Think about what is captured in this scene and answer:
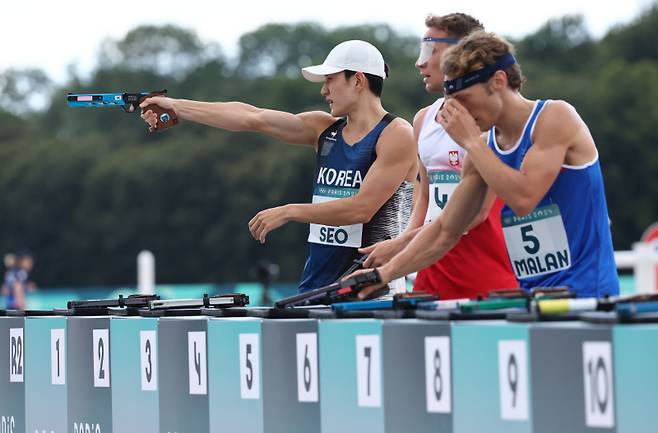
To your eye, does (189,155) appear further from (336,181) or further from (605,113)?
(336,181)

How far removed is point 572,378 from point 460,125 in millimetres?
1608

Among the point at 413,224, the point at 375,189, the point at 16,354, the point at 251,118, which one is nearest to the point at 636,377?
the point at 413,224

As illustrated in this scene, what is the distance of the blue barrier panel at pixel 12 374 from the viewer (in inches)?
305

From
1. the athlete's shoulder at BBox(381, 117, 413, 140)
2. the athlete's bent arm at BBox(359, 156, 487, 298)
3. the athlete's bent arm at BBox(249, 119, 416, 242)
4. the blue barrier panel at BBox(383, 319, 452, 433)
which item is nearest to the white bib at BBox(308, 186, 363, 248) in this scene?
the athlete's bent arm at BBox(249, 119, 416, 242)

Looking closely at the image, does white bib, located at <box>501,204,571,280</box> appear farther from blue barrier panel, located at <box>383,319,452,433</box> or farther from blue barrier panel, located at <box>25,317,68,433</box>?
blue barrier panel, located at <box>25,317,68,433</box>

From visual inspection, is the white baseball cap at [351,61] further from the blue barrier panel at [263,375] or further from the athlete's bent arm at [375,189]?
the blue barrier panel at [263,375]

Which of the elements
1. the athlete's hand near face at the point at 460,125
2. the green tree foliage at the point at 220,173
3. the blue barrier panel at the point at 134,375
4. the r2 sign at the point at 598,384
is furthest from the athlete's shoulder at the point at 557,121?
the green tree foliage at the point at 220,173

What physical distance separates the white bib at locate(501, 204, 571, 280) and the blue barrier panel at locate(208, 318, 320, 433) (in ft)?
3.59

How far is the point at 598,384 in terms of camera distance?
457 centimetres

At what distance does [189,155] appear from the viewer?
222ft

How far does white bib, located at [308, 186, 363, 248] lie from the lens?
314 inches

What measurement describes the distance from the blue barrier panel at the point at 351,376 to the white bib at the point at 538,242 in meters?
1.08

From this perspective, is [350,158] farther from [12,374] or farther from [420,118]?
[12,374]

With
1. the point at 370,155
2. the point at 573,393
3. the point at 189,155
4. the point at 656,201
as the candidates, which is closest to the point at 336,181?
the point at 370,155
